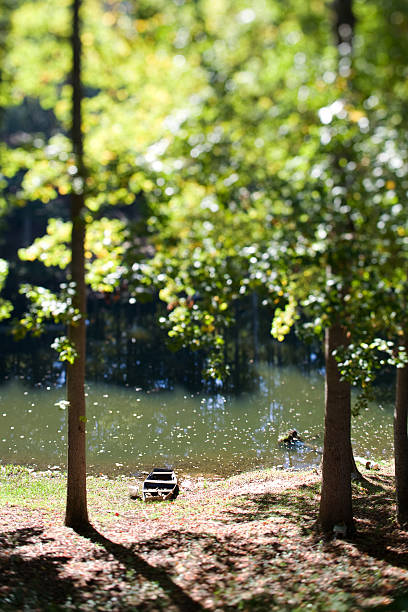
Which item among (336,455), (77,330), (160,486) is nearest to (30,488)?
(160,486)

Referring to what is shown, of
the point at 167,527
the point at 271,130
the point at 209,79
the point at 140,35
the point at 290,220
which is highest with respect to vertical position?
the point at 140,35

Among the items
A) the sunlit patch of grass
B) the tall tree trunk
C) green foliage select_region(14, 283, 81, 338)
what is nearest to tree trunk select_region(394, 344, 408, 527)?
the tall tree trunk

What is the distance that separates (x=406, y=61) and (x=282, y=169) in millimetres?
1673

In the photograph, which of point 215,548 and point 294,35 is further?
point 215,548

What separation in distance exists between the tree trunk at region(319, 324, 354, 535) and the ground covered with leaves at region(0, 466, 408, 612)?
379mm

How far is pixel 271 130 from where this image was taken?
645 cm

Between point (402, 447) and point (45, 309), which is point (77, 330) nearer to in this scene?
point (45, 309)

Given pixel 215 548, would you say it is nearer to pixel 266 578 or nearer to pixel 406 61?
pixel 266 578

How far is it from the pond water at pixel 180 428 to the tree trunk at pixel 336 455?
29.1 ft

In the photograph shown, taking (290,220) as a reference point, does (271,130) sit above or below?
above

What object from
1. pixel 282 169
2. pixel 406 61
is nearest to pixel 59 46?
pixel 282 169

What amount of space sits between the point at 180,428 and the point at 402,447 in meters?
13.7

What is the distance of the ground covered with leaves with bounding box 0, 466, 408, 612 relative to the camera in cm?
682

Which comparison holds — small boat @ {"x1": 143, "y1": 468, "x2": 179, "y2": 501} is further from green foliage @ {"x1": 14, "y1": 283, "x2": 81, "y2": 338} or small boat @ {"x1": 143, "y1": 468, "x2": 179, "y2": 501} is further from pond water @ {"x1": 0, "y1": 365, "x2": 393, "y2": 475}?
green foliage @ {"x1": 14, "y1": 283, "x2": 81, "y2": 338}
